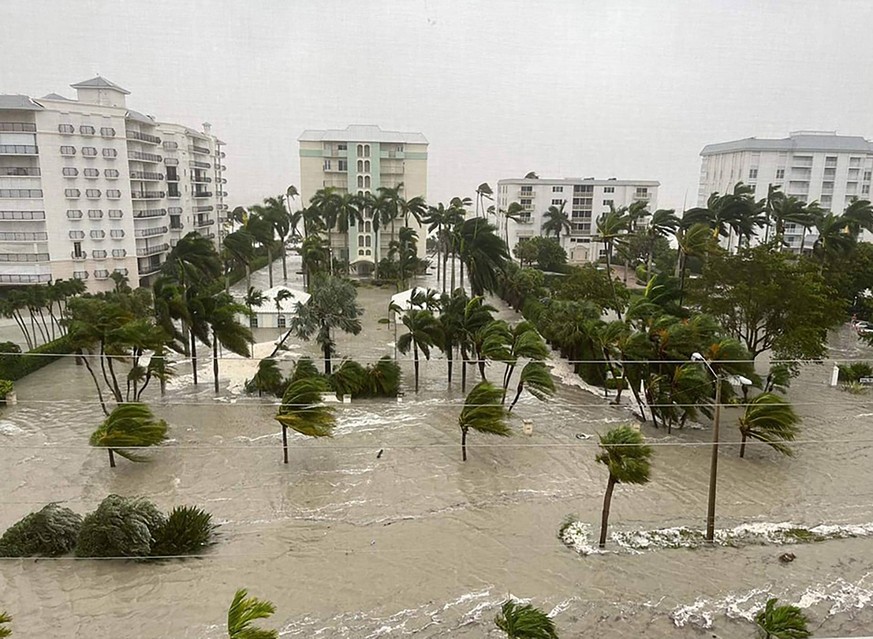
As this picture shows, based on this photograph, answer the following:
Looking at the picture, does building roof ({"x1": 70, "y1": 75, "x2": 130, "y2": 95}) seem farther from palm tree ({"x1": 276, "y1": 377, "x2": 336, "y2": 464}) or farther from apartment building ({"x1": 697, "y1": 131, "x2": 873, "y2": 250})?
apartment building ({"x1": 697, "y1": 131, "x2": 873, "y2": 250})

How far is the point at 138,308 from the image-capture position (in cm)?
2047

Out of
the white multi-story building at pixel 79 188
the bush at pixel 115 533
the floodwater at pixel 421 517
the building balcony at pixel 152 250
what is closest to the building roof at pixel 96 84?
the white multi-story building at pixel 79 188

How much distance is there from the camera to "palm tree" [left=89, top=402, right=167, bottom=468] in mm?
11656

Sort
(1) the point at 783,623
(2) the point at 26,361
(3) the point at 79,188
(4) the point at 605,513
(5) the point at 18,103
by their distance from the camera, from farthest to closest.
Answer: (3) the point at 79,188, (5) the point at 18,103, (2) the point at 26,361, (4) the point at 605,513, (1) the point at 783,623

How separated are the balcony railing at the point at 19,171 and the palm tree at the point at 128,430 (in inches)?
820

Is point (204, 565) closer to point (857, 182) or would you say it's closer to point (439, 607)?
point (439, 607)

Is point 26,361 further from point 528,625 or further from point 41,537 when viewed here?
point 528,625

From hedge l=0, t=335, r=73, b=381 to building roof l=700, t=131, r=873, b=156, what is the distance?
158 ft

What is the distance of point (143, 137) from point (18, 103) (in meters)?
6.37

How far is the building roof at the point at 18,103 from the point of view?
2600 cm

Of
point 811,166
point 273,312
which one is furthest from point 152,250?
point 811,166

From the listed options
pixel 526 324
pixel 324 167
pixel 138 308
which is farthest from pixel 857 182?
pixel 138 308

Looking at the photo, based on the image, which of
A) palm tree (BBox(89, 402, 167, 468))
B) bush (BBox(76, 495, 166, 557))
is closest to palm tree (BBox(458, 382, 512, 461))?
bush (BBox(76, 495, 166, 557))

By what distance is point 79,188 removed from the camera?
2839 centimetres
